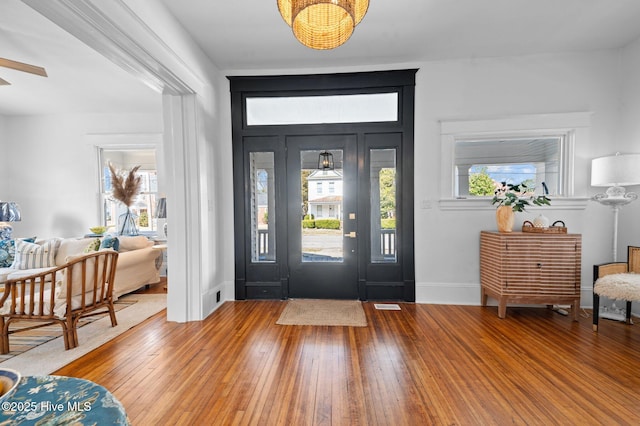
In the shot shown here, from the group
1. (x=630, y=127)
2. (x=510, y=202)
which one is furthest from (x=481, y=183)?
(x=630, y=127)

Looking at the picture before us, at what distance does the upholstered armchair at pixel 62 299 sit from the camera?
2.25 m

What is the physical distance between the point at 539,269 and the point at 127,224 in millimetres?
6170

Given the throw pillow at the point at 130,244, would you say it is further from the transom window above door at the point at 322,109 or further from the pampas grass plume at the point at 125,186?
the transom window above door at the point at 322,109

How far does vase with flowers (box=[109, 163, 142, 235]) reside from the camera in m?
→ 4.84

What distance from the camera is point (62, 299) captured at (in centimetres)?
241

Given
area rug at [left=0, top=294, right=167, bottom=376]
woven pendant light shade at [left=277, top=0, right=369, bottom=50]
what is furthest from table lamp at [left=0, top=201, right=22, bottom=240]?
woven pendant light shade at [left=277, top=0, right=369, bottom=50]

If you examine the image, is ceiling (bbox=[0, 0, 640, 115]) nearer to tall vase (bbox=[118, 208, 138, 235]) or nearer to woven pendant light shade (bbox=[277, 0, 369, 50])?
woven pendant light shade (bbox=[277, 0, 369, 50])

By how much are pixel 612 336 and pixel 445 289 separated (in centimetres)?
147

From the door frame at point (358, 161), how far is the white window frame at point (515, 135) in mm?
431

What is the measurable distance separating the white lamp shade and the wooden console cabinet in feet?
2.22

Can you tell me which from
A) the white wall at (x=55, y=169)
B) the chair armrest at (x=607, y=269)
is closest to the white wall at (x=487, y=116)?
the chair armrest at (x=607, y=269)

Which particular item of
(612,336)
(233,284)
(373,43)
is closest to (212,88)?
(373,43)

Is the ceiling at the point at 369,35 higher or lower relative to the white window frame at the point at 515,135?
higher

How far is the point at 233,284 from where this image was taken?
3643 millimetres
